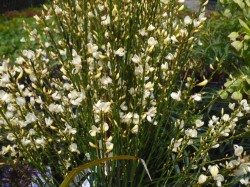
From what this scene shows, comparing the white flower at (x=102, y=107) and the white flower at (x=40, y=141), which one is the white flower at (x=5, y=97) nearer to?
the white flower at (x=40, y=141)

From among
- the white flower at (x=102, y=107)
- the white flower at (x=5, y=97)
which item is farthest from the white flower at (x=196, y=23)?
the white flower at (x=5, y=97)

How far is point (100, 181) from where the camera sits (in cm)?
173

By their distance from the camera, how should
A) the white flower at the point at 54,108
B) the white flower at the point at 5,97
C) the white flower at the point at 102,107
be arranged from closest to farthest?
the white flower at the point at 102,107 < the white flower at the point at 5,97 < the white flower at the point at 54,108

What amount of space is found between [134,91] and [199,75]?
159cm

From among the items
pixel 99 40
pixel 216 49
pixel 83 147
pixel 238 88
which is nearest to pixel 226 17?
pixel 216 49

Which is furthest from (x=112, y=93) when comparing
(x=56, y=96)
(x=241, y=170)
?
(x=241, y=170)

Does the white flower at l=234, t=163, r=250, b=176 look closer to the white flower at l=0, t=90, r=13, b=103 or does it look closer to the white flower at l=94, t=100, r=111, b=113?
the white flower at l=94, t=100, r=111, b=113

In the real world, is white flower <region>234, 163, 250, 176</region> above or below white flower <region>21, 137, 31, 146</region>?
below

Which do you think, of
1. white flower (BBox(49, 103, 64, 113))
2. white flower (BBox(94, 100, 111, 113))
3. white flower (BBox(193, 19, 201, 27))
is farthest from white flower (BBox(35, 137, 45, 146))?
white flower (BBox(193, 19, 201, 27))

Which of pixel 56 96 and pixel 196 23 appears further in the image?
pixel 56 96

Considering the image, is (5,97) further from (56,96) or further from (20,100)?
(56,96)

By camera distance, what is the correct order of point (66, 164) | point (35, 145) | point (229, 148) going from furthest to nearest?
point (229, 148) < point (66, 164) < point (35, 145)

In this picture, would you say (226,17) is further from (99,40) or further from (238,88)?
(99,40)

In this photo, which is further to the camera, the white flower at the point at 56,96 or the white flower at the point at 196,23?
the white flower at the point at 56,96
